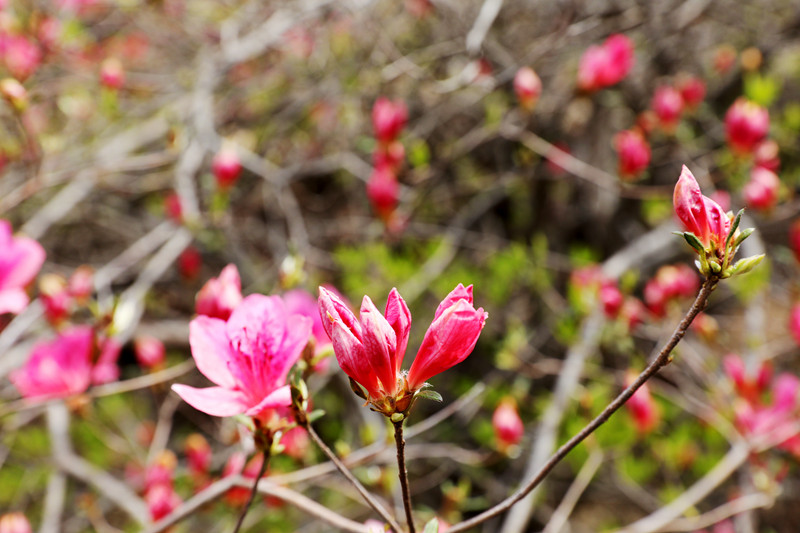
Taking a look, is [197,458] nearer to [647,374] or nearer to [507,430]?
[507,430]

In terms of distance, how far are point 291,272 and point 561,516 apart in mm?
909

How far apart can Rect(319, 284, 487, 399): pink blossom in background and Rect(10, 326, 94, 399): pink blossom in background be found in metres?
0.95

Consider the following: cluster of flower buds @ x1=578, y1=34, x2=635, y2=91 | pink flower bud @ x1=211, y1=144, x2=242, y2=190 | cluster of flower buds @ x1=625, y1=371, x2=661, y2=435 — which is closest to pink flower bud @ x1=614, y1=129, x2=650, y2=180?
cluster of flower buds @ x1=578, y1=34, x2=635, y2=91

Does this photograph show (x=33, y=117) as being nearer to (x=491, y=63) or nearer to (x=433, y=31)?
(x=433, y=31)

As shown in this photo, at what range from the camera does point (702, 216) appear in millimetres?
640

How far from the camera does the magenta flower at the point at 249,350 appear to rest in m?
0.74

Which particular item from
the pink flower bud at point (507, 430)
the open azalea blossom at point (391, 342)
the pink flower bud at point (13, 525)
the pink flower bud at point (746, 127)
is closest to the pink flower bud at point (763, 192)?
the pink flower bud at point (746, 127)

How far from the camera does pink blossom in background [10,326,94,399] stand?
134 centimetres

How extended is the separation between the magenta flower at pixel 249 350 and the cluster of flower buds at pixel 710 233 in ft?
1.51

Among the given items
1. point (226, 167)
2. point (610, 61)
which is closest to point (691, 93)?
point (610, 61)

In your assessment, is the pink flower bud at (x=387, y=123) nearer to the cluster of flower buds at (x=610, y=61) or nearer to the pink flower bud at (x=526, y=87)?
the pink flower bud at (x=526, y=87)

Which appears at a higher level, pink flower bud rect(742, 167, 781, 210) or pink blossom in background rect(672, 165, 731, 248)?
pink flower bud rect(742, 167, 781, 210)

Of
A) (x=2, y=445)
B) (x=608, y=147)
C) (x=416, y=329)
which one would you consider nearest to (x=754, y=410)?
(x=416, y=329)

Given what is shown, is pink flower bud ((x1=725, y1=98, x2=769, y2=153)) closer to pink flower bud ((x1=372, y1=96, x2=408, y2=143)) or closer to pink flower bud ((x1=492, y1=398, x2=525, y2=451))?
pink flower bud ((x1=372, y1=96, x2=408, y2=143))
